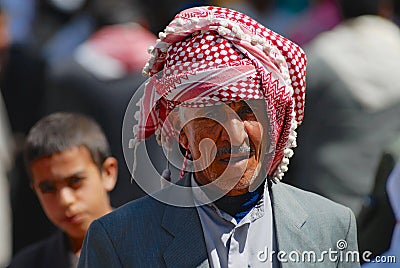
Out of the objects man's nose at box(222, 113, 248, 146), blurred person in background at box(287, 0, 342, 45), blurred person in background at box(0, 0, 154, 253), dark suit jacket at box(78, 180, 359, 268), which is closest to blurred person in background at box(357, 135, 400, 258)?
dark suit jacket at box(78, 180, 359, 268)

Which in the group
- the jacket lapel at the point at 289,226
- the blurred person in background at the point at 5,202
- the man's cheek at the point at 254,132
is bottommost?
the blurred person in background at the point at 5,202

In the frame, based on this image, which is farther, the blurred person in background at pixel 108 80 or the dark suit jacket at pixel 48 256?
the blurred person in background at pixel 108 80

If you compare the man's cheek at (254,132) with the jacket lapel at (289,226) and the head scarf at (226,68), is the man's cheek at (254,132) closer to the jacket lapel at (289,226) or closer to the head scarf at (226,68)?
the head scarf at (226,68)

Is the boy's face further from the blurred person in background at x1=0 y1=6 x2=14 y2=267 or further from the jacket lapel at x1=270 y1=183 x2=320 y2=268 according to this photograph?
the blurred person in background at x1=0 y1=6 x2=14 y2=267

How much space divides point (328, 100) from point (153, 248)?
2.59 m

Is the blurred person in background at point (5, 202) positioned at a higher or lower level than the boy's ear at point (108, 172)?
lower

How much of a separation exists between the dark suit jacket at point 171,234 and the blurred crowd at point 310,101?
0.99 meters

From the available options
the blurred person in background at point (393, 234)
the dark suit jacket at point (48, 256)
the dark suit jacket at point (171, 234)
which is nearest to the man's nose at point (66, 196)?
the dark suit jacket at point (48, 256)

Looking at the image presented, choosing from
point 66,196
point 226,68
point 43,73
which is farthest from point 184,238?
point 43,73

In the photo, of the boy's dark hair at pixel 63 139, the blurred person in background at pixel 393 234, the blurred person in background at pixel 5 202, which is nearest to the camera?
the blurred person in background at pixel 393 234

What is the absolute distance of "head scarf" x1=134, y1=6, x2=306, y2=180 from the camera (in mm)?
3268

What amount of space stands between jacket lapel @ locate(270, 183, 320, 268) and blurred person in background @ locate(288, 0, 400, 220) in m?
2.12

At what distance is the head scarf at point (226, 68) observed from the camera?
327 cm

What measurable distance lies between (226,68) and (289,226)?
0.54 metres
